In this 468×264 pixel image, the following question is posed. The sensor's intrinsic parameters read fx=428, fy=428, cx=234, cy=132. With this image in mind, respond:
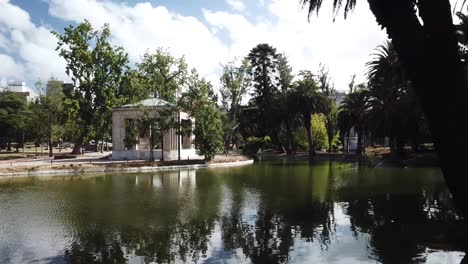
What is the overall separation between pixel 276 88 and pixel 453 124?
68.6 metres

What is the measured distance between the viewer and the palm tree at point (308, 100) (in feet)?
189

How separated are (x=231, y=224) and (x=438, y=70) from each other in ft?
36.8

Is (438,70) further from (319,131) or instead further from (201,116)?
(319,131)

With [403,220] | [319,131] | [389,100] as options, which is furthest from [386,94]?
[403,220]

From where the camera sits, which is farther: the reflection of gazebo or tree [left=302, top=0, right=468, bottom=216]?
the reflection of gazebo

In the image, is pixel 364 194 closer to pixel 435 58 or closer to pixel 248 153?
pixel 435 58

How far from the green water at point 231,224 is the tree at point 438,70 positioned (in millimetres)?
6625

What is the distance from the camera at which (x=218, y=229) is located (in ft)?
45.7

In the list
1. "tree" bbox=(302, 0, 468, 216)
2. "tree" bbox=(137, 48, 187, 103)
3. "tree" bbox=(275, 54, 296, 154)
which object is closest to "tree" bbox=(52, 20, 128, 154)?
"tree" bbox=(137, 48, 187, 103)

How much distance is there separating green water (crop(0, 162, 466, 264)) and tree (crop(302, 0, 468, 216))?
21.7 ft

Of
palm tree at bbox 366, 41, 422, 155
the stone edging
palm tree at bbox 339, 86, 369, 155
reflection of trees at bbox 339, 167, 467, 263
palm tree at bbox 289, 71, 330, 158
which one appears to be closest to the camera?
reflection of trees at bbox 339, 167, 467, 263

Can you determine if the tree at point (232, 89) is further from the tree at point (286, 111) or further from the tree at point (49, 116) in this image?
the tree at point (49, 116)

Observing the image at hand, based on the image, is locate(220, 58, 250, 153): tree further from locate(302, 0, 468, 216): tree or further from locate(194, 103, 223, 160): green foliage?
locate(302, 0, 468, 216): tree

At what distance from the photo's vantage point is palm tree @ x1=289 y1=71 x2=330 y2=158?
57.7 m
